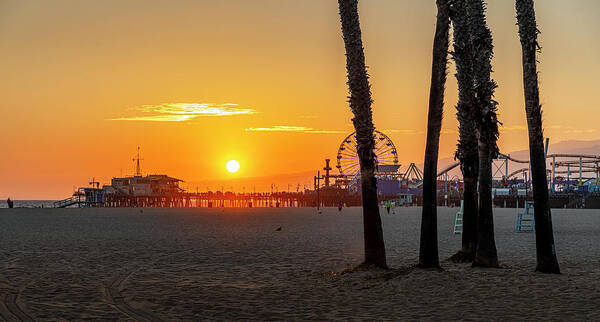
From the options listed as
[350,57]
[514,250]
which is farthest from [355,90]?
[514,250]

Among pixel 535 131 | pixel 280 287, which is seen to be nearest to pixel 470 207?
pixel 535 131

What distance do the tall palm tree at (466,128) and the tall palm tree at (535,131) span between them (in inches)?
59.5

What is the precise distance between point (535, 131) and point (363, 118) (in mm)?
3829

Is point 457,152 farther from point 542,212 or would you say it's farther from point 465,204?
point 542,212

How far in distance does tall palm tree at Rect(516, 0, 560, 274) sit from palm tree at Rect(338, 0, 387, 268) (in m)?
3.52

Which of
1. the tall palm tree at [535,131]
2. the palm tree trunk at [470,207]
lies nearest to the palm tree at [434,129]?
the tall palm tree at [535,131]

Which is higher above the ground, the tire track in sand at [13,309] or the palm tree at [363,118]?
the palm tree at [363,118]

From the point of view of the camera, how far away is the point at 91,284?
1472cm

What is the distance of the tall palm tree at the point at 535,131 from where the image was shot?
589 inches

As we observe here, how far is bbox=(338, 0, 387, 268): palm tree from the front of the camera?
52.8 feet

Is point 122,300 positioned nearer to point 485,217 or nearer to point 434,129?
point 434,129

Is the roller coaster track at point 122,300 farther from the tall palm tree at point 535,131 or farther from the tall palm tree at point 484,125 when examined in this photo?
the tall palm tree at point 535,131

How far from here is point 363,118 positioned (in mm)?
16125

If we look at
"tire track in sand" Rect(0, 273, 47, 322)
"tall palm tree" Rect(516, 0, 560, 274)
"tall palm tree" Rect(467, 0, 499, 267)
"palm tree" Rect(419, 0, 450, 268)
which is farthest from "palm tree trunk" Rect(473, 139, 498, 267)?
"tire track in sand" Rect(0, 273, 47, 322)
